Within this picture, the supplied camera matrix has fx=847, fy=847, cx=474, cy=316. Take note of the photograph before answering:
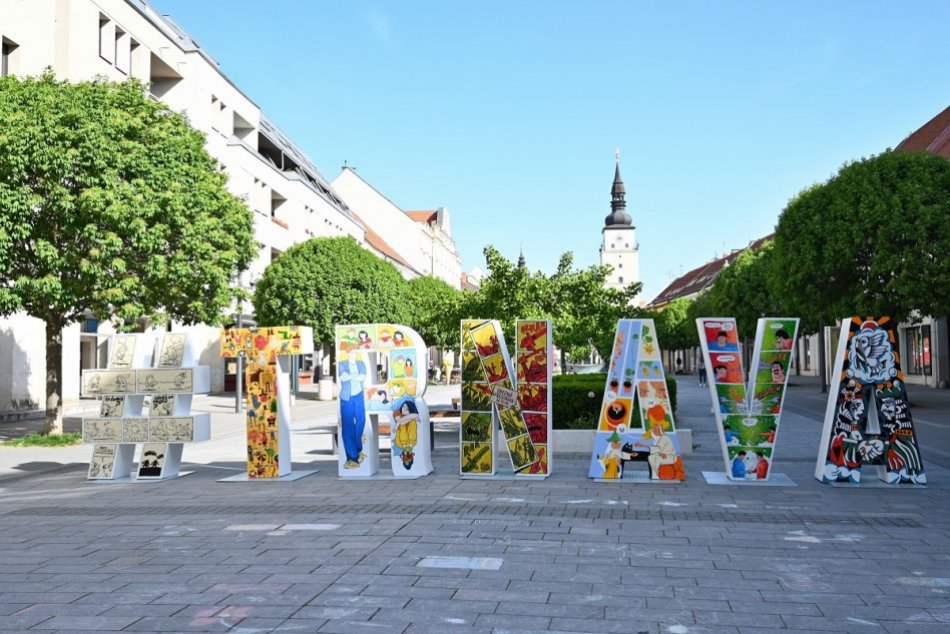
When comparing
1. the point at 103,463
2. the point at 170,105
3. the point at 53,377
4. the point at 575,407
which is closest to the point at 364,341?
the point at 103,463

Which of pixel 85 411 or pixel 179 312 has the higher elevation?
pixel 179 312

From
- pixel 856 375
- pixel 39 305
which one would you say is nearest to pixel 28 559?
pixel 856 375

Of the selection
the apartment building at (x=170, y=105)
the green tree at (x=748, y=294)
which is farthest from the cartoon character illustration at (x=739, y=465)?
the green tree at (x=748, y=294)

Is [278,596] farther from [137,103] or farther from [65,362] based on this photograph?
[65,362]

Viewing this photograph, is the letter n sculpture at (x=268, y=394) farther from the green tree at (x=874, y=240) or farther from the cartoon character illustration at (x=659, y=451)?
the green tree at (x=874, y=240)

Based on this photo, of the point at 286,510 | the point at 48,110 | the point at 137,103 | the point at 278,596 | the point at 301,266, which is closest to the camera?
the point at 278,596

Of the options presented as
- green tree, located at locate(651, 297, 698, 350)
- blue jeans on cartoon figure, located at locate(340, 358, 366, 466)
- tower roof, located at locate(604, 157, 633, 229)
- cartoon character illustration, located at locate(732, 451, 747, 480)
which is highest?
tower roof, located at locate(604, 157, 633, 229)

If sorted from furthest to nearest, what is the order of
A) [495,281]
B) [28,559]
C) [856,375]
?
[495,281] < [856,375] < [28,559]

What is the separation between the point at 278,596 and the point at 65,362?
987 inches

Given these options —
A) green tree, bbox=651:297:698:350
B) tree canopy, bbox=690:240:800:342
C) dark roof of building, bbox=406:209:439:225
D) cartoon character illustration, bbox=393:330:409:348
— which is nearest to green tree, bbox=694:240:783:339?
tree canopy, bbox=690:240:800:342

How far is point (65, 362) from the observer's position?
91.8 feet

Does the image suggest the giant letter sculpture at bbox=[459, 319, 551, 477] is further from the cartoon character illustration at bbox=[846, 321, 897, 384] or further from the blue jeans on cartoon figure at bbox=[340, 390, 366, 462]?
the cartoon character illustration at bbox=[846, 321, 897, 384]

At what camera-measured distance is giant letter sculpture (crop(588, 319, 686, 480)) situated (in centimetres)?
1177

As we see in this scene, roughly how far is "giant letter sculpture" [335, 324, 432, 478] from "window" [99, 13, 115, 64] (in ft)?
67.7
